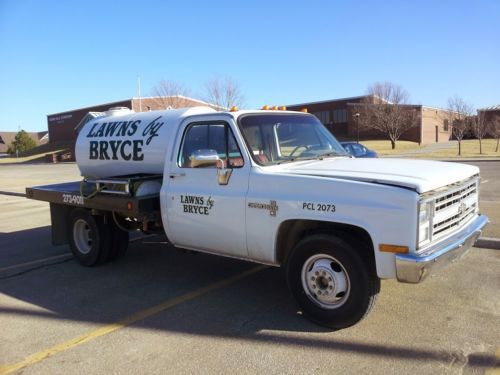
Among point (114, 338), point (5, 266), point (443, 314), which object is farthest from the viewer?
point (5, 266)

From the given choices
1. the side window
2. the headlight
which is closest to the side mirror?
the side window

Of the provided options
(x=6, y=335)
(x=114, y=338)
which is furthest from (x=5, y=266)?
(x=114, y=338)

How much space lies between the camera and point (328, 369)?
3594 millimetres

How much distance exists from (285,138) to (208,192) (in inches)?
42.1

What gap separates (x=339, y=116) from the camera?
237ft

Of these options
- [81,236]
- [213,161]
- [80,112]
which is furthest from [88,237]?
[80,112]

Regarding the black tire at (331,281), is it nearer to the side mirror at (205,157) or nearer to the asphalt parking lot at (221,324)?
the asphalt parking lot at (221,324)

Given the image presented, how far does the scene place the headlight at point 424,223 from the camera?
150 inches

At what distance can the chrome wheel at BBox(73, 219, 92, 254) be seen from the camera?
6883 millimetres

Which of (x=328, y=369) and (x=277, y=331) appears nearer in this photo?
(x=328, y=369)

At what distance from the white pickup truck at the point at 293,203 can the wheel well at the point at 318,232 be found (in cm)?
1

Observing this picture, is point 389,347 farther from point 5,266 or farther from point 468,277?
point 5,266

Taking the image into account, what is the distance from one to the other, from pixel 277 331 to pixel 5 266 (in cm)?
470

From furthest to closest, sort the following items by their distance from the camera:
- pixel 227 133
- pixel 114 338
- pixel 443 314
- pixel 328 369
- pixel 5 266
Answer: pixel 5 266 → pixel 227 133 → pixel 443 314 → pixel 114 338 → pixel 328 369
